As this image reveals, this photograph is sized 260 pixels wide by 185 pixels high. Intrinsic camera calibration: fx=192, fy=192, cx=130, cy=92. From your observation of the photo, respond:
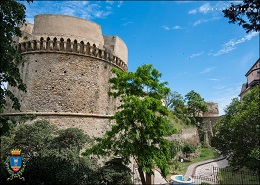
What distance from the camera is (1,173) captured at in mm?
9750

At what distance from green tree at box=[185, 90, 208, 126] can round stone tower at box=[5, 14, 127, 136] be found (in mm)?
27565

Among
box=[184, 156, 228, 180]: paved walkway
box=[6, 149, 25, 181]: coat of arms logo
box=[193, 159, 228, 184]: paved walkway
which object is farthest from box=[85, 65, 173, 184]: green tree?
box=[184, 156, 228, 180]: paved walkway

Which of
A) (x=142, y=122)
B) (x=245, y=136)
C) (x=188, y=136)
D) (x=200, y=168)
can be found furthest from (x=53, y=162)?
(x=188, y=136)

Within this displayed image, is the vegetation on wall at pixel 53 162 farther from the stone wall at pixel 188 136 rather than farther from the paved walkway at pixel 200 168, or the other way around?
the stone wall at pixel 188 136

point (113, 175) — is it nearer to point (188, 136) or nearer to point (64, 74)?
point (64, 74)

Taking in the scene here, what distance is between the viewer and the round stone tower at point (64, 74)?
14.0 meters

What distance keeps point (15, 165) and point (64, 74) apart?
7.03 meters

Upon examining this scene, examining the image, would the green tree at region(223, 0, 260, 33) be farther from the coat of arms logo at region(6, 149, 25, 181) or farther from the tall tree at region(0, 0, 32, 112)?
the coat of arms logo at region(6, 149, 25, 181)

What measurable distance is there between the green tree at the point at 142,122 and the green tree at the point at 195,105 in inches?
1222

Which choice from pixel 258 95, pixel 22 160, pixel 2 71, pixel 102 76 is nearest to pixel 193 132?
pixel 258 95

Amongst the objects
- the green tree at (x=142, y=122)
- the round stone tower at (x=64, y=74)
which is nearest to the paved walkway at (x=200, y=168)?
the green tree at (x=142, y=122)

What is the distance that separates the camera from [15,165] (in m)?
9.66

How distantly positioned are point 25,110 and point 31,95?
45.5 inches

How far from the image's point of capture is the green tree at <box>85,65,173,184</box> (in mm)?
8959
